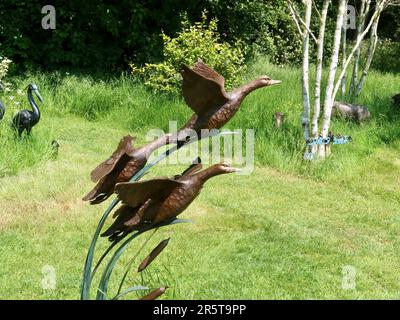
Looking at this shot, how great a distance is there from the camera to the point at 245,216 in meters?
5.09

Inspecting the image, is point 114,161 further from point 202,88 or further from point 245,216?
point 245,216

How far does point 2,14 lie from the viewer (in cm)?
1086

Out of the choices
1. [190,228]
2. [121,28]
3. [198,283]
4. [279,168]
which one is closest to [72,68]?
[121,28]

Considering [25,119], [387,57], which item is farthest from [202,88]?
[387,57]

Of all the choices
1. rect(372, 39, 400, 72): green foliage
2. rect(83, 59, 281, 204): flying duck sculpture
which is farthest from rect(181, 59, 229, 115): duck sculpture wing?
rect(372, 39, 400, 72): green foliage

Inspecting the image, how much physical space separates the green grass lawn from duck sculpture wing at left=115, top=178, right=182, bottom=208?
1.79m

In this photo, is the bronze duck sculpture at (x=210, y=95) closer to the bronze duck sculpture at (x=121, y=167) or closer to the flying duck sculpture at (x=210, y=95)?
the flying duck sculpture at (x=210, y=95)

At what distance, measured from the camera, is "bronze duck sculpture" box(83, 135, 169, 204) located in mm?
1866
